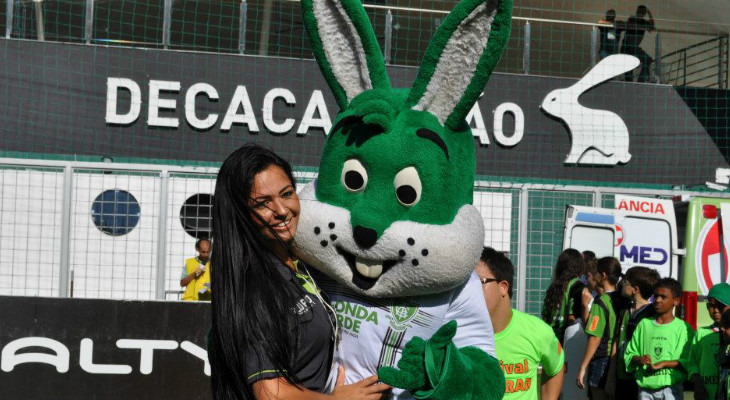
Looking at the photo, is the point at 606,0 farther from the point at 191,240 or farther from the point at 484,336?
the point at 484,336

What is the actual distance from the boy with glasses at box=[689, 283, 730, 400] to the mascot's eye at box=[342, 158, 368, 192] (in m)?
4.22

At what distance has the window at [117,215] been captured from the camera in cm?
784

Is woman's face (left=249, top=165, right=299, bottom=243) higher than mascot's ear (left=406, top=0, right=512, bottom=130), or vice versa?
mascot's ear (left=406, top=0, right=512, bottom=130)

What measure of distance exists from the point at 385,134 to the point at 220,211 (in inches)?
28.2

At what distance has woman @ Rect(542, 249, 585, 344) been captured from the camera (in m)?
8.40

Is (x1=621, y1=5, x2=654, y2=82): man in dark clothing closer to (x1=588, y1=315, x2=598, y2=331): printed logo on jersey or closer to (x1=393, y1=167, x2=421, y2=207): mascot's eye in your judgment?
(x1=588, y1=315, x2=598, y2=331): printed logo on jersey

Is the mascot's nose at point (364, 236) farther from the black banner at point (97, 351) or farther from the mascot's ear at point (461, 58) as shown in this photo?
the black banner at point (97, 351)

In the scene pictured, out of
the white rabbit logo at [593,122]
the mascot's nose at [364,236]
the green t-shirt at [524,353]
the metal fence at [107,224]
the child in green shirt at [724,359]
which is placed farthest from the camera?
the white rabbit logo at [593,122]

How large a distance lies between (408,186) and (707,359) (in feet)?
14.3

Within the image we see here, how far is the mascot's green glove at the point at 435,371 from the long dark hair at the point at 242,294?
351 mm

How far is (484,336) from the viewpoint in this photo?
3.57m

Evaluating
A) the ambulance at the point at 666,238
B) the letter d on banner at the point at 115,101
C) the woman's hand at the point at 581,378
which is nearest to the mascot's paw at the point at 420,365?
the woman's hand at the point at 581,378

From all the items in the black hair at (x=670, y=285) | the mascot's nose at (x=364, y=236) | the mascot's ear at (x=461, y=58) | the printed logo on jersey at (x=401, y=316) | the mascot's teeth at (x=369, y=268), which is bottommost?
the black hair at (x=670, y=285)

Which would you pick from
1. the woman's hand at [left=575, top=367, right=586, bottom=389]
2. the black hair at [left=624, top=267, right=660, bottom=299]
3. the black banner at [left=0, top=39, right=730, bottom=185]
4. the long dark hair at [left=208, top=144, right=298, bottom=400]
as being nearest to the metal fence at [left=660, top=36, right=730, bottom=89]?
the black banner at [left=0, top=39, right=730, bottom=185]
